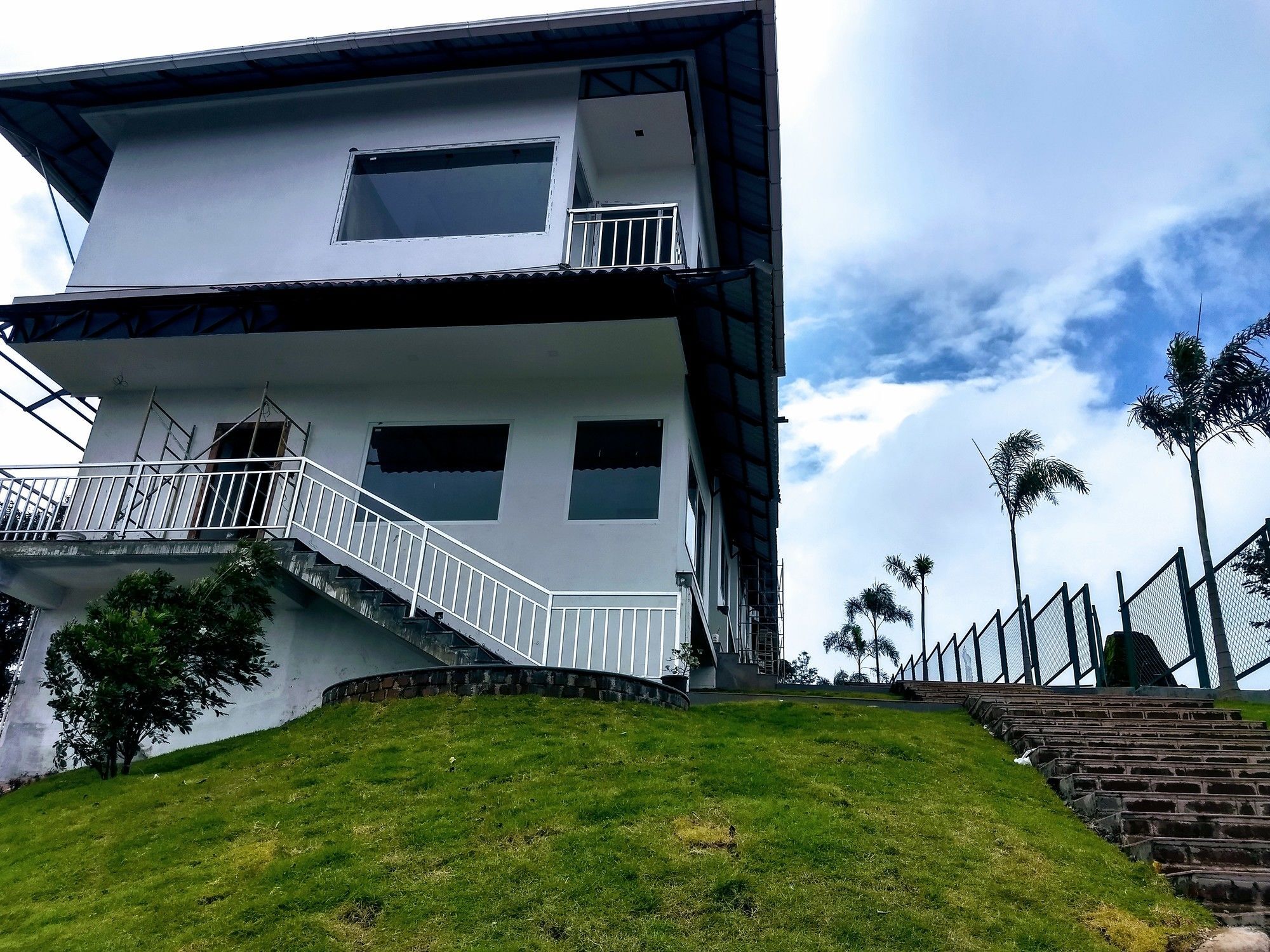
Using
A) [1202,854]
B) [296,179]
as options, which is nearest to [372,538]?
[296,179]

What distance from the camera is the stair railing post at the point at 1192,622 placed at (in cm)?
1246

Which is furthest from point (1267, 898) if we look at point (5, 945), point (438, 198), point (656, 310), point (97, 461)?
point (97, 461)

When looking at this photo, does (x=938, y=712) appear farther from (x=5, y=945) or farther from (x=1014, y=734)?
(x=5, y=945)

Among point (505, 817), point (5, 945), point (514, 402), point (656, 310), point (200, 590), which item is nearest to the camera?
point (5, 945)

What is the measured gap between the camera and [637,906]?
5117 mm

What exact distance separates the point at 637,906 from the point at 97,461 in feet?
41.6

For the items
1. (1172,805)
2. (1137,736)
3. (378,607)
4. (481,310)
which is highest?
(481,310)

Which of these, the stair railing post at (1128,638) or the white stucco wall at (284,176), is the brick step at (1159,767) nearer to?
the stair railing post at (1128,638)

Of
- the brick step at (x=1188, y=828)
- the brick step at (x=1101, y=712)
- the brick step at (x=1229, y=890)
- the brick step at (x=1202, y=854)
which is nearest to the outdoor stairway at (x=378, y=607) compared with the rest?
the brick step at (x=1101, y=712)

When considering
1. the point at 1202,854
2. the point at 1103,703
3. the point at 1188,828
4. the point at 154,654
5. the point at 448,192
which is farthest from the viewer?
the point at 448,192

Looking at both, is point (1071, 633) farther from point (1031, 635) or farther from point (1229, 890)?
point (1229, 890)

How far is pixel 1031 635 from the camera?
687 inches

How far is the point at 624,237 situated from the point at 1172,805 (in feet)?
33.6

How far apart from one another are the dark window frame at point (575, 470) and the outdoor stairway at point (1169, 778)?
4.59 m
